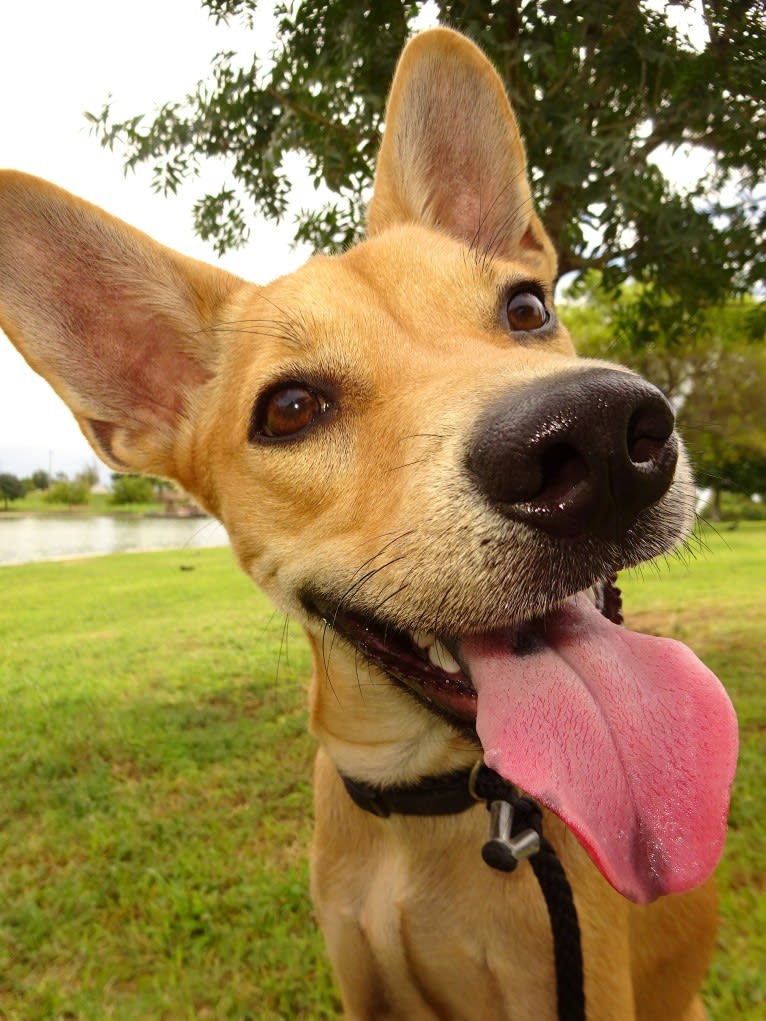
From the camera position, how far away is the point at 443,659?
201 cm

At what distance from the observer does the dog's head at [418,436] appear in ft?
5.19

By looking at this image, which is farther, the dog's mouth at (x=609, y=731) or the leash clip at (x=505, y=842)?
the leash clip at (x=505, y=842)

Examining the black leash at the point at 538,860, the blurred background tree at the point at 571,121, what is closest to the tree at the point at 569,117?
the blurred background tree at the point at 571,121

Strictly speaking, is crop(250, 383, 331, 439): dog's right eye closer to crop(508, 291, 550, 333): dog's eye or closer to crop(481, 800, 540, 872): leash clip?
crop(508, 291, 550, 333): dog's eye

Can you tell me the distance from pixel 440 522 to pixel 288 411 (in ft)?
2.92

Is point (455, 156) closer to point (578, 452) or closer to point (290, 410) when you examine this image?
point (290, 410)

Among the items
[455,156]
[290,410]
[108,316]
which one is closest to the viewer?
[290,410]

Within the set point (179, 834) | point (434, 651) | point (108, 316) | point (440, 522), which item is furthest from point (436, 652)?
point (179, 834)

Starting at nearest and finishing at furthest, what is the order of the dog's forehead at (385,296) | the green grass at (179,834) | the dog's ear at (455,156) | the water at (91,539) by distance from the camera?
the dog's forehead at (385,296)
the dog's ear at (455,156)
the green grass at (179,834)
the water at (91,539)

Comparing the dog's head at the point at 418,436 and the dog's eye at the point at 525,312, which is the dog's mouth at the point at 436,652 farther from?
the dog's eye at the point at 525,312

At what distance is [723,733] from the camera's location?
1.74 metres

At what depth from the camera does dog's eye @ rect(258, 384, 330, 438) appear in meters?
2.34

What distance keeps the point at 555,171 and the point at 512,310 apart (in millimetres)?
2014

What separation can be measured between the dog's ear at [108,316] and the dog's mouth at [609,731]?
1720 millimetres
